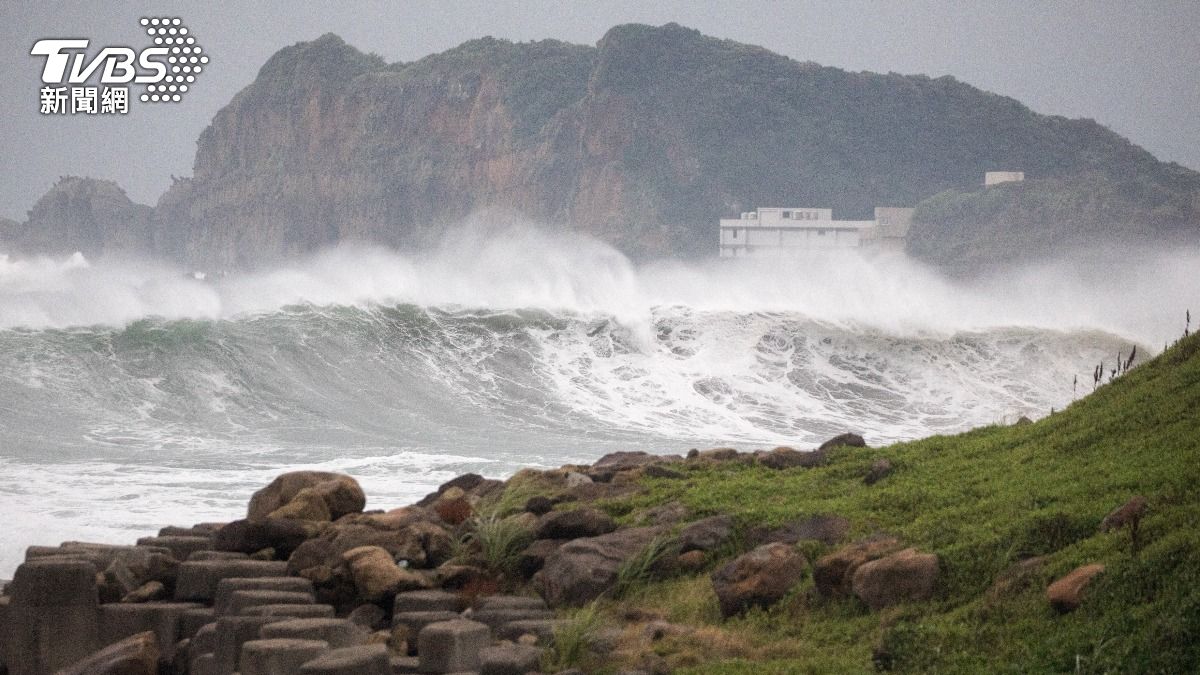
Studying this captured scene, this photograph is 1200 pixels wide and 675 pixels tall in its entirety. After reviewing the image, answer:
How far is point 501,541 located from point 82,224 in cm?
16257

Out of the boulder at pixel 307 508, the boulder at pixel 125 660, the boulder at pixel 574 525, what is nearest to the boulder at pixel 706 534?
the boulder at pixel 574 525

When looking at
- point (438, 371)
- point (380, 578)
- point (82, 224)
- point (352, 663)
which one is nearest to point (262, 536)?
point (380, 578)

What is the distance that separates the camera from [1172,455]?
931cm

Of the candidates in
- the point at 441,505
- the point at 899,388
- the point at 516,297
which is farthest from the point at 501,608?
the point at 516,297

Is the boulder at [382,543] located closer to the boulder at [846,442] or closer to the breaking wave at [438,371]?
the boulder at [846,442]

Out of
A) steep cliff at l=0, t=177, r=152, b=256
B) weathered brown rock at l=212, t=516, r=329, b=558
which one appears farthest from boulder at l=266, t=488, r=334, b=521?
steep cliff at l=0, t=177, r=152, b=256

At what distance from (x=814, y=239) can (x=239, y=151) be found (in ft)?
237

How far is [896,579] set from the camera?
29.0 feet

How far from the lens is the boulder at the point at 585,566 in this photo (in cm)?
1008

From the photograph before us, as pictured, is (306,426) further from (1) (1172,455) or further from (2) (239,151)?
(2) (239,151)

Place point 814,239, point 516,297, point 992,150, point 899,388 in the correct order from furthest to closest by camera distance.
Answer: point 992,150
point 814,239
point 516,297
point 899,388

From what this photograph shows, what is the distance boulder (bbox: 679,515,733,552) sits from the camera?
10.5 metres

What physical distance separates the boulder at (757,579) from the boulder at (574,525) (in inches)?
66.3

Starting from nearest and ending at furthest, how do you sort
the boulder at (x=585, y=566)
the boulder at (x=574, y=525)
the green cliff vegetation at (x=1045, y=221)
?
the boulder at (x=585, y=566), the boulder at (x=574, y=525), the green cliff vegetation at (x=1045, y=221)
